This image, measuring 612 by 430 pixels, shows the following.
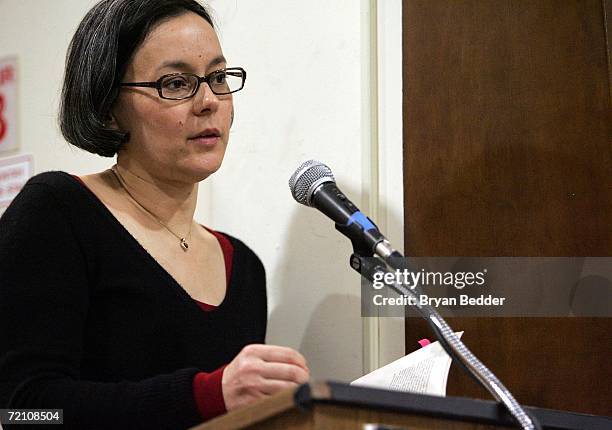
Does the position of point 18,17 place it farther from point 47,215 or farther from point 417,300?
point 417,300

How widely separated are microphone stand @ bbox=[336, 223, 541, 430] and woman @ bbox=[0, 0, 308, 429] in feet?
0.78

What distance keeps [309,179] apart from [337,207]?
0.13 m

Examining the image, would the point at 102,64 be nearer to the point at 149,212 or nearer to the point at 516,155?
the point at 149,212

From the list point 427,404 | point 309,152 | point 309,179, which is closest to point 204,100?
point 309,179

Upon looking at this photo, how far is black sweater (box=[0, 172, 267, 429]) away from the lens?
1189 mm

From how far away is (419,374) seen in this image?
122 centimetres

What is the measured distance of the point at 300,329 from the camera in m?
1.83

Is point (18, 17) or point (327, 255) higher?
point (18, 17)

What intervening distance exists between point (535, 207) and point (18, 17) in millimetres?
1478

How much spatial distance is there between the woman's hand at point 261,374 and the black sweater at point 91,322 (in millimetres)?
85

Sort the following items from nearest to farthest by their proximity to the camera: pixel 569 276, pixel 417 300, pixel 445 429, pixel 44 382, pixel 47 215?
pixel 445 429
pixel 417 300
pixel 44 382
pixel 47 215
pixel 569 276

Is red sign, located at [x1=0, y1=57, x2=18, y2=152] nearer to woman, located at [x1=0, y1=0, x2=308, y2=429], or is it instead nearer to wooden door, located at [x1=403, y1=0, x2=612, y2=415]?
woman, located at [x1=0, y1=0, x2=308, y2=429]

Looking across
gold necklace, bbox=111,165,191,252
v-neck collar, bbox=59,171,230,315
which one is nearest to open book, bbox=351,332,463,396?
A: v-neck collar, bbox=59,171,230,315

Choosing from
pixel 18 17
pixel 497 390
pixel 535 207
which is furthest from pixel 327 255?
pixel 18 17
